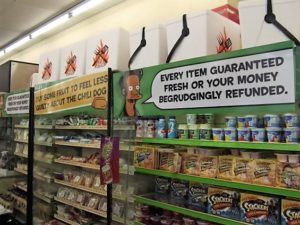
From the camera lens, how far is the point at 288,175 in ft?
5.93

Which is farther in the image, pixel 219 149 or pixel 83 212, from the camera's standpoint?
pixel 83 212

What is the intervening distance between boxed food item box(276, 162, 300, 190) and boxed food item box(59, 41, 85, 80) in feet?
6.96

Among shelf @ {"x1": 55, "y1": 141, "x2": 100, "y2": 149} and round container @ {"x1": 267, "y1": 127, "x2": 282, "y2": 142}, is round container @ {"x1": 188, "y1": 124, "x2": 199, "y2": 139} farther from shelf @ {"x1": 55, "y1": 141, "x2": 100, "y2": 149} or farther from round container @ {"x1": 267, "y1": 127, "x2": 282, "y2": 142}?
shelf @ {"x1": 55, "y1": 141, "x2": 100, "y2": 149}

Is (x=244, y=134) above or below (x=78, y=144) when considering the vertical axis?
above

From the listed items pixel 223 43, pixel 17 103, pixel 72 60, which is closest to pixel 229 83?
pixel 223 43

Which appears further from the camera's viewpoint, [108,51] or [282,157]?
[108,51]

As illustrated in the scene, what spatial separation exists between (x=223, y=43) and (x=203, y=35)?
21 centimetres

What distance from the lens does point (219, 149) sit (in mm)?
2402

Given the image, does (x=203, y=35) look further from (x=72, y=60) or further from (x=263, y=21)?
(x=72, y=60)

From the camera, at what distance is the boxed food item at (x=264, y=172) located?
1891mm

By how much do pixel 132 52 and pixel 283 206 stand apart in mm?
1637

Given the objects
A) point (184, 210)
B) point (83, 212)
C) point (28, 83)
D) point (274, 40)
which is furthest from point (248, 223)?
point (28, 83)

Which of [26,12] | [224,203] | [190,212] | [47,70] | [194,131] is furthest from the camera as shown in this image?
[26,12]

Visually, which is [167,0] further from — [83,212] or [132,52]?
[83,212]
